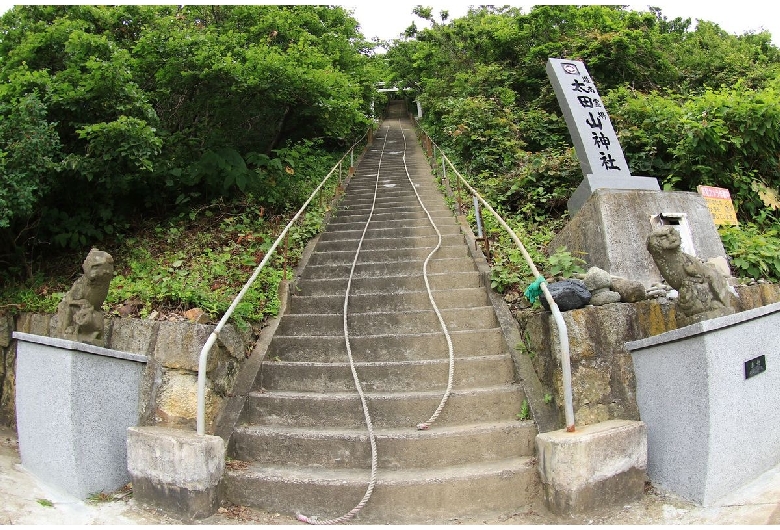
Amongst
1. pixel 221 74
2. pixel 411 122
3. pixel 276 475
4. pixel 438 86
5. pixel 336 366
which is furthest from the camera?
pixel 411 122

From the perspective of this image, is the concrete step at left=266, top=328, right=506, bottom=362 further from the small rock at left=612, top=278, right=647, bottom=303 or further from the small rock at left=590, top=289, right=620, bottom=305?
→ the small rock at left=612, top=278, right=647, bottom=303

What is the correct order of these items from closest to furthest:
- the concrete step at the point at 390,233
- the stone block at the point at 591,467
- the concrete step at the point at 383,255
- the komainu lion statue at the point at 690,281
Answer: the stone block at the point at 591,467, the komainu lion statue at the point at 690,281, the concrete step at the point at 383,255, the concrete step at the point at 390,233

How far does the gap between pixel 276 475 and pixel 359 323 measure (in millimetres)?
2017

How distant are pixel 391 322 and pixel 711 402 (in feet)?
9.87

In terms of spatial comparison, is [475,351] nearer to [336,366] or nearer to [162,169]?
[336,366]

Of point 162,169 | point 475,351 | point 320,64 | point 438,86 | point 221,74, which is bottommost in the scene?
point 475,351

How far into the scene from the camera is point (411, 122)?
29.3 m

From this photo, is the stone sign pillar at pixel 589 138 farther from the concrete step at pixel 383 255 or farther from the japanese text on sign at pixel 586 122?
the concrete step at pixel 383 255

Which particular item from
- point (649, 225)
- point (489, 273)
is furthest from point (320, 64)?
point (649, 225)

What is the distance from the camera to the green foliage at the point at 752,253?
5.91 m

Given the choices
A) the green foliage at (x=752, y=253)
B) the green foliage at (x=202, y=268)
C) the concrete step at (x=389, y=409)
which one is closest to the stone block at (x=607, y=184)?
the green foliage at (x=752, y=253)

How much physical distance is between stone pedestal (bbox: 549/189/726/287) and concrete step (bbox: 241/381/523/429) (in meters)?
2.12

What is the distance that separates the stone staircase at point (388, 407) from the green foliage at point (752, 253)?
310 cm

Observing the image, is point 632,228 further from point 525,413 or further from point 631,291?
point 525,413
